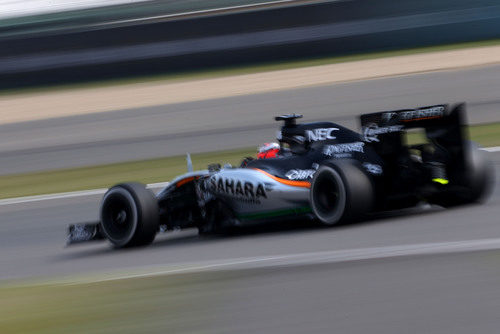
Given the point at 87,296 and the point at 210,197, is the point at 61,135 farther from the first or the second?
the point at 87,296

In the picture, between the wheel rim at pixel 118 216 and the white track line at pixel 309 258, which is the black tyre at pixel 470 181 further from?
the wheel rim at pixel 118 216

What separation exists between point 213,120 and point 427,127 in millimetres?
10801

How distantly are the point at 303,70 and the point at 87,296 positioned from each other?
637 inches

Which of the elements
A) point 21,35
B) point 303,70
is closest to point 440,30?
point 303,70

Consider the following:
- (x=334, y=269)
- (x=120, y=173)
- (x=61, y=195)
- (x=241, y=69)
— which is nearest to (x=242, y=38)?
(x=241, y=69)

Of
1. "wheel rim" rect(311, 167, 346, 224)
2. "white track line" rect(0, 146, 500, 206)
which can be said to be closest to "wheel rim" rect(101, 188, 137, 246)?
"wheel rim" rect(311, 167, 346, 224)

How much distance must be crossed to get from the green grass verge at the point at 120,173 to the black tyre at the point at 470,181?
5299 mm

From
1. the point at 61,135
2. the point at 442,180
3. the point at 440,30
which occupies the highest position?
the point at 440,30

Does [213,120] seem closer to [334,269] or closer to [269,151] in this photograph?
[269,151]

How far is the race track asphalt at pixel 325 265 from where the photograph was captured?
15.5 feet

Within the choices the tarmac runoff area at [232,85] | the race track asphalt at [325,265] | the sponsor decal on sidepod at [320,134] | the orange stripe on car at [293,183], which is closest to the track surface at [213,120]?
the tarmac runoff area at [232,85]

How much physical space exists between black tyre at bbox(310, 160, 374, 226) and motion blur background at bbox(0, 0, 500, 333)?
0.15m

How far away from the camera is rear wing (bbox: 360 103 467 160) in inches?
305

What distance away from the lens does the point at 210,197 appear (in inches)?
338
